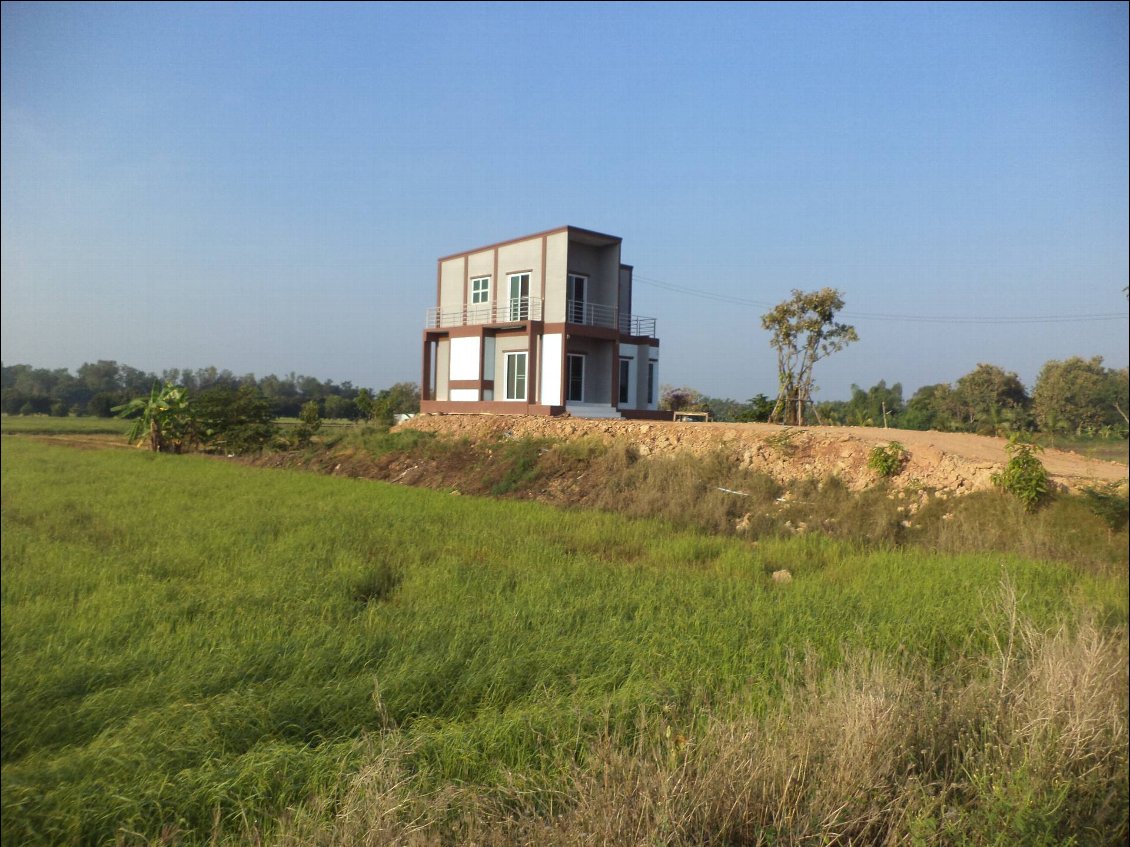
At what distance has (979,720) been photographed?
4.15m

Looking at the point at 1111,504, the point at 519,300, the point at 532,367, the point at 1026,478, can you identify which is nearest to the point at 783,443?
the point at 1026,478

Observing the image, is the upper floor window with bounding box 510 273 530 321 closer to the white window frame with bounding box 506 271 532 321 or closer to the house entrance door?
the white window frame with bounding box 506 271 532 321

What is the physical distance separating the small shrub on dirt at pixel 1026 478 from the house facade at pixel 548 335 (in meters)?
13.0

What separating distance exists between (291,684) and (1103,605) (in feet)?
20.5

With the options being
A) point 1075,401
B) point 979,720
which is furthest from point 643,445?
point 979,720

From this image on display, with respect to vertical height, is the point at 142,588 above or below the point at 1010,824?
above

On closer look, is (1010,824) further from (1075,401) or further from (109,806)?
(1075,401)

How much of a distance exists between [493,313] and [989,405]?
15.3 metres

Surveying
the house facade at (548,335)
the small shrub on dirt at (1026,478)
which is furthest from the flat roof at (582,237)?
the small shrub on dirt at (1026,478)

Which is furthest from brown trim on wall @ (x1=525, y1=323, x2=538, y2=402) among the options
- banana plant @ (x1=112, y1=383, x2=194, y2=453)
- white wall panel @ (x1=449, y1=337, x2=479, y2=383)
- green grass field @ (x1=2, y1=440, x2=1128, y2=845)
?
banana plant @ (x1=112, y1=383, x2=194, y2=453)

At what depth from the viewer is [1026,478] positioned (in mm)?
9898

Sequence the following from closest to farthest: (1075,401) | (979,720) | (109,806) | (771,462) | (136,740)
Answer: (109,806), (136,740), (979,720), (771,462), (1075,401)

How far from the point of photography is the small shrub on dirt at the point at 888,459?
11.9 meters

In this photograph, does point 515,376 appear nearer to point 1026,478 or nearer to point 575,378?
point 575,378
